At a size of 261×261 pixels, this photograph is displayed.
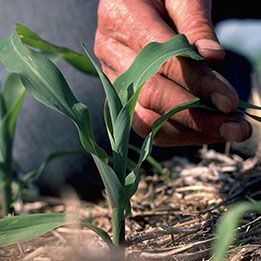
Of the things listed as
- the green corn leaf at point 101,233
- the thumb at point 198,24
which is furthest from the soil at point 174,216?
the thumb at point 198,24

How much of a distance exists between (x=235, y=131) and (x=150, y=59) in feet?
0.56

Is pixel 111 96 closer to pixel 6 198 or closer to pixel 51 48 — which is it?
pixel 51 48

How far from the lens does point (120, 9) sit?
4.26 ft

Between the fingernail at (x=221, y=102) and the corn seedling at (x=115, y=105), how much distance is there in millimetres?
30

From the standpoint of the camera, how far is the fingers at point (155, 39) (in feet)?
3.54

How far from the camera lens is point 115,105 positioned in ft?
3.31

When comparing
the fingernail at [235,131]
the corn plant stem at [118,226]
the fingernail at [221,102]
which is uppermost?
the fingernail at [221,102]

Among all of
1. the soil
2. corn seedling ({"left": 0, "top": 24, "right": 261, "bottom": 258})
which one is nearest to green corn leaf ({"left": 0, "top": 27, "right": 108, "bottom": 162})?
corn seedling ({"left": 0, "top": 24, "right": 261, "bottom": 258})

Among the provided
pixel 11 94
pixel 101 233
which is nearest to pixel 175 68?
pixel 101 233

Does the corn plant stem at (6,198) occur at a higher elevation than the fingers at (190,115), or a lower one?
lower

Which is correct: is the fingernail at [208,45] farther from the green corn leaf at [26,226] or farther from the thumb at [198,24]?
the green corn leaf at [26,226]

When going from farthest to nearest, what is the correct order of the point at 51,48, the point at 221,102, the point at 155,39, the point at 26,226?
the point at 51,48 < the point at 155,39 < the point at 221,102 < the point at 26,226

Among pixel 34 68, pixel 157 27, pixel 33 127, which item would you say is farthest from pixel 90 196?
pixel 34 68

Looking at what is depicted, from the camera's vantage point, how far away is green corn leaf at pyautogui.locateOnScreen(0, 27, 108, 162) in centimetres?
101
